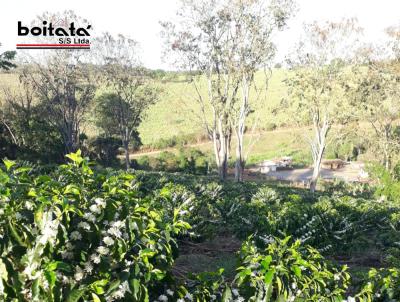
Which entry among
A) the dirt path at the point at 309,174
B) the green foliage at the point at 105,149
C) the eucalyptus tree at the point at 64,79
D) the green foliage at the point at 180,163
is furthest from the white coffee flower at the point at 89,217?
the green foliage at the point at 105,149

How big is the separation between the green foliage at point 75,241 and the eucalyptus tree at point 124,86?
27.7 meters

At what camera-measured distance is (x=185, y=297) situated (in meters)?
3.34

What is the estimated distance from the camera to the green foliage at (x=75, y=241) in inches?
105

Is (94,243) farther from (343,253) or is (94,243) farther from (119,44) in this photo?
(119,44)

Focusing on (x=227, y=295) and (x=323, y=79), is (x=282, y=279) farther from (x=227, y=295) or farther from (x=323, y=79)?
(x=323, y=79)

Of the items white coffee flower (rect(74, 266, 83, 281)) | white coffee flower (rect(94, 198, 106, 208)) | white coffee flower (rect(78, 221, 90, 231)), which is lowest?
white coffee flower (rect(74, 266, 83, 281))

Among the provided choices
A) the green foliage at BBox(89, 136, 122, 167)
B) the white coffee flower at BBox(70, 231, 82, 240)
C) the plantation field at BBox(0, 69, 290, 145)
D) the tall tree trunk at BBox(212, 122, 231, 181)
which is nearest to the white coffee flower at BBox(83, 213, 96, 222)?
the white coffee flower at BBox(70, 231, 82, 240)

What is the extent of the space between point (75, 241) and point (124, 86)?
3002 cm

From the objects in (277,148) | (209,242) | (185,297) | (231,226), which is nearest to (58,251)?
(185,297)

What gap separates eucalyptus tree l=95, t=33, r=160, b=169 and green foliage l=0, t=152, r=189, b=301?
27692 mm

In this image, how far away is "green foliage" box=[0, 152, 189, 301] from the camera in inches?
105

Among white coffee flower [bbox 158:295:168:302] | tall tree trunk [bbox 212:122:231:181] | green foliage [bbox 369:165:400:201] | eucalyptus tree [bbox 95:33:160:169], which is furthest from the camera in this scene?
eucalyptus tree [bbox 95:33:160:169]

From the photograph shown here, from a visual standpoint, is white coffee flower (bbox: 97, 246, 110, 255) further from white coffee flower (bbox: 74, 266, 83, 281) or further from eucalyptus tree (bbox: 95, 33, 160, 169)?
eucalyptus tree (bbox: 95, 33, 160, 169)

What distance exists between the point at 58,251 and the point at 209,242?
17.1 feet
